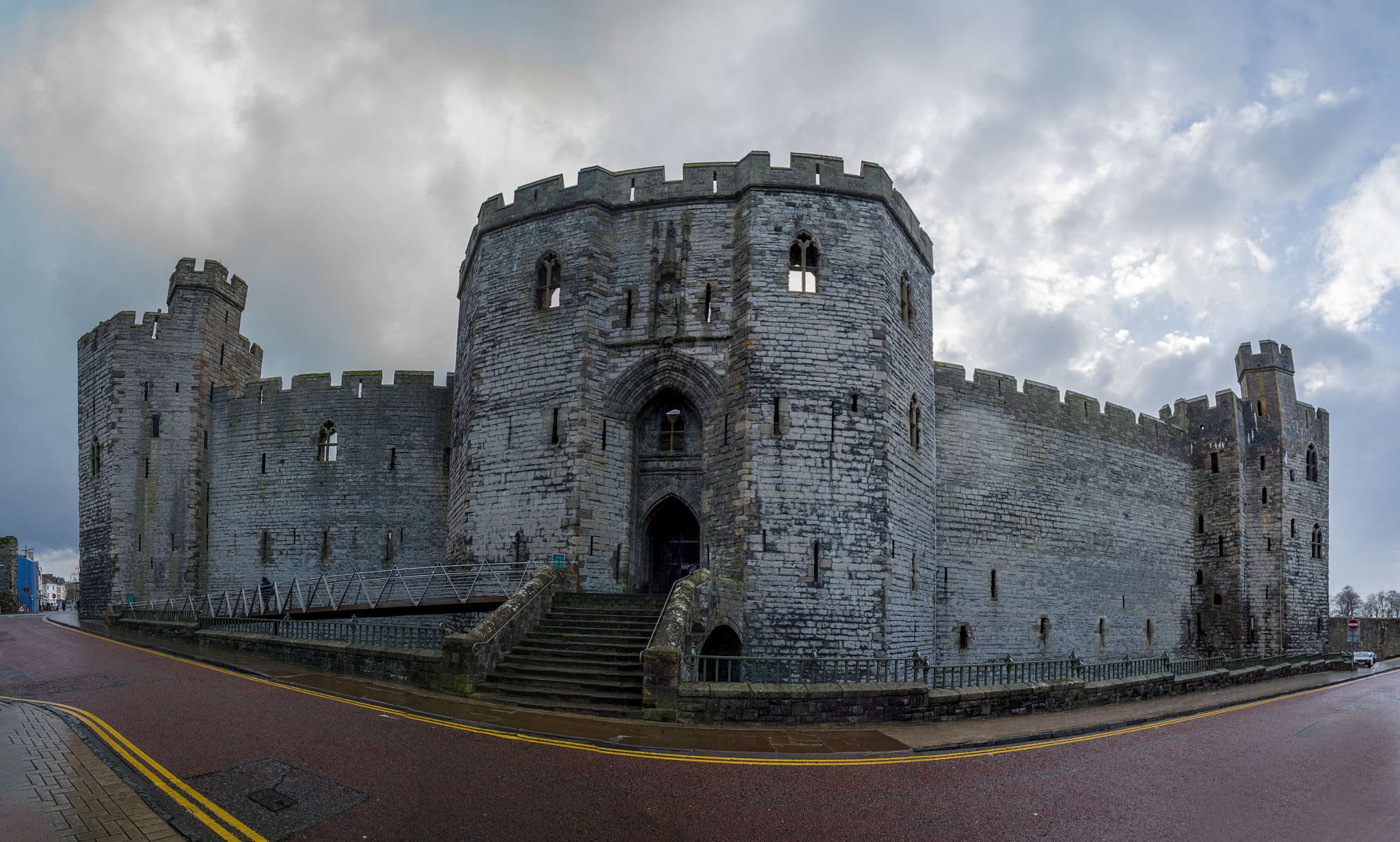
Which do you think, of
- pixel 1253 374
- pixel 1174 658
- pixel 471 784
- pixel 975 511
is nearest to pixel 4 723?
pixel 471 784

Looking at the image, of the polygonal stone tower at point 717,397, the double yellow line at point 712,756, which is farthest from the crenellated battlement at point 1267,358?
the double yellow line at point 712,756

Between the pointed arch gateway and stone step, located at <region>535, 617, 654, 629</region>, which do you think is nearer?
stone step, located at <region>535, 617, 654, 629</region>

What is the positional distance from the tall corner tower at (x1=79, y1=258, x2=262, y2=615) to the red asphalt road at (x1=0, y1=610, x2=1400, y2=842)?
16.4 metres

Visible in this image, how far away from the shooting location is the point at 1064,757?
862 centimetres

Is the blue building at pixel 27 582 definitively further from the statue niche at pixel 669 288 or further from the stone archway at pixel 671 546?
the statue niche at pixel 669 288

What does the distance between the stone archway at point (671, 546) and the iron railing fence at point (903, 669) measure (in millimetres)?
3601

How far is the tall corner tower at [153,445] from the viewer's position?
24641 millimetres

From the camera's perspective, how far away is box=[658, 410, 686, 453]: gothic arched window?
17.9 m

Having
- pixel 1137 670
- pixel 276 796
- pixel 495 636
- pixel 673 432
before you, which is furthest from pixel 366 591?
pixel 1137 670

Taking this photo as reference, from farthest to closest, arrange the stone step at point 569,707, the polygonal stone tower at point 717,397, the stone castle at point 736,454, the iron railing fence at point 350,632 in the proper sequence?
the stone castle at point 736,454, the polygonal stone tower at point 717,397, the iron railing fence at point 350,632, the stone step at point 569,707

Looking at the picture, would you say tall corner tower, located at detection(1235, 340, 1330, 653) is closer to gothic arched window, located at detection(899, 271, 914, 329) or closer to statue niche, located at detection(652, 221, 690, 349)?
gothic arched window, located at detection(899, 271, 914, 329)

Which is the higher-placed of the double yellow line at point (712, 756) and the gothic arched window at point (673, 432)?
the gothic arched window at point (673, 432)

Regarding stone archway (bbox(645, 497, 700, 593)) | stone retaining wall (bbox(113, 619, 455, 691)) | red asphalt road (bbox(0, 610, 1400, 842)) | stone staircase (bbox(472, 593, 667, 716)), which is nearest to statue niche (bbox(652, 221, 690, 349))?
stone archway (bbox(645, 497, 700, 593))

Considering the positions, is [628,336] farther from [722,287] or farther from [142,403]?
[142,403]
